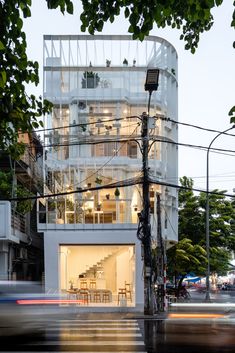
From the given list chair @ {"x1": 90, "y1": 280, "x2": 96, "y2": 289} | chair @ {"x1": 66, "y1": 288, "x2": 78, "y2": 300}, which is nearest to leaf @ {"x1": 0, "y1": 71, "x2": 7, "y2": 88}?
chair @ {"x1": 66, "y1": 288, "x2": 78, "y2": 300}

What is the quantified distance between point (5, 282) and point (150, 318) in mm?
10400

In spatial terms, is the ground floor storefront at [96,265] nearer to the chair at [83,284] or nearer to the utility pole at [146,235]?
the chair at [83,284]

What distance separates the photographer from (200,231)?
148ft

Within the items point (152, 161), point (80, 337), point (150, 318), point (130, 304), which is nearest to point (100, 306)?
point (130, 304)

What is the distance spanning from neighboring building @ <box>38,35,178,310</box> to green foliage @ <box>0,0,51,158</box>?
839 inches

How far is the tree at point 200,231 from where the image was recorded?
134ft

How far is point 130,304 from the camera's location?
1226 inches

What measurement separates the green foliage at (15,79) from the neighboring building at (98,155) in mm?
21304

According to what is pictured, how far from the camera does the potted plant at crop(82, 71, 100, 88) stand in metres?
33.1

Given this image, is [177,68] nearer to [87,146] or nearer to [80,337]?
[87,146]

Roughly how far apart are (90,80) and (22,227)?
9.32m

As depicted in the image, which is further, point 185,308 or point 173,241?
point 173,241

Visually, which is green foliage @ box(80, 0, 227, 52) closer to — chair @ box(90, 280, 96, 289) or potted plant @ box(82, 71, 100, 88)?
potted plant @ box(82, 71, 100, 88)

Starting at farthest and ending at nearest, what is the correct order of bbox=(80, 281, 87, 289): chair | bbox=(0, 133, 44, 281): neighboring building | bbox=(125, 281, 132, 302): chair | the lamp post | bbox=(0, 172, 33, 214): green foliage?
bbox=(80, 281, 87, 289): chair
bbox=(125, 281, 132, 302): chair
bbox=(0, 172, 33, 214): green foliage
bbox=(0, 133, 44, 281): neighboring building
the lamp post
